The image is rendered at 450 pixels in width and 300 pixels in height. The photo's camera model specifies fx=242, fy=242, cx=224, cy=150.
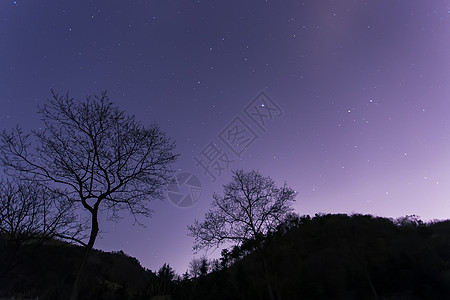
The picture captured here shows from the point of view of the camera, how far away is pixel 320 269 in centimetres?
2242

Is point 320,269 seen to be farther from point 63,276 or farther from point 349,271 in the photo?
point 63,276

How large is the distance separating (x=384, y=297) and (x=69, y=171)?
69.1 ft

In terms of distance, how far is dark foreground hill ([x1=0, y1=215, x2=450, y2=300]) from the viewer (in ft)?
58.2

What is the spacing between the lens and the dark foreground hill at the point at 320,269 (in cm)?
1773

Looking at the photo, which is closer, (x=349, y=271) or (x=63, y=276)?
(x=349, y=271)

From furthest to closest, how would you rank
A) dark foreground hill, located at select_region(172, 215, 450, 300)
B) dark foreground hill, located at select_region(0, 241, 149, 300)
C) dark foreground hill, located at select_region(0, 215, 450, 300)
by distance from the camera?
1. dark foreground hill, located at select_region(0, 241, 149, 300)
2. dark foreground hill, located at select_region(0, 215, 450, 300)
3. dark foreground hill, located at select_region(172, 215, 450, 300)

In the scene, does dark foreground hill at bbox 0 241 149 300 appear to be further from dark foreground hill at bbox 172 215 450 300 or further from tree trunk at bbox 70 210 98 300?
dark foreground hill at bbox 172 215 450 300

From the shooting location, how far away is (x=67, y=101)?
9938 millimetres

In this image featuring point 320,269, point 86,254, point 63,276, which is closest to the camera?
point 86,254

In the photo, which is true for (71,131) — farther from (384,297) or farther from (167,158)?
(384,297)

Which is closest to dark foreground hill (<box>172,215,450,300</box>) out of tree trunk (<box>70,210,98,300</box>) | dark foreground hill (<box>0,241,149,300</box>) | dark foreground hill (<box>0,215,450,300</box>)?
dark foreground hill (<box>0,215,450,300</box>)

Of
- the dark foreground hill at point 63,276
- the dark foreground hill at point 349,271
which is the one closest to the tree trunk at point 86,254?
the dark foreground hill at point 63,276

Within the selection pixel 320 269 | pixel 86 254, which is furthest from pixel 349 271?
pixel 86 254

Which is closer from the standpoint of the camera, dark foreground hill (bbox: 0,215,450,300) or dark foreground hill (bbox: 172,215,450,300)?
dark foreground hill (bbox: 172,215,450,300)
